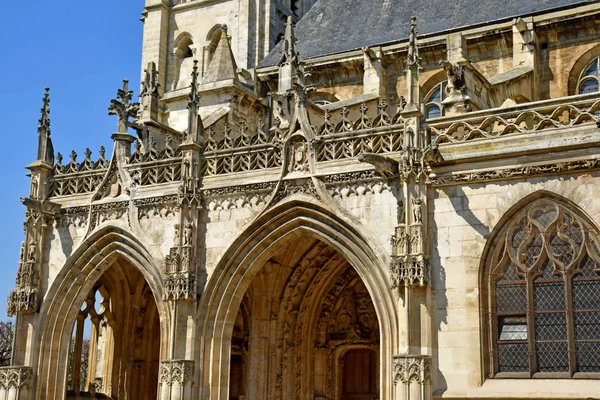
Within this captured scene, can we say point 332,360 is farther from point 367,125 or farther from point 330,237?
point 367,125

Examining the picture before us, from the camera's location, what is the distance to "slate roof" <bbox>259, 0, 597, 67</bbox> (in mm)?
20294

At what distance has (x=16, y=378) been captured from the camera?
16188 mm

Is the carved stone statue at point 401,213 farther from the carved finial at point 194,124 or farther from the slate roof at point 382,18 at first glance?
the slate roof at point 382,18

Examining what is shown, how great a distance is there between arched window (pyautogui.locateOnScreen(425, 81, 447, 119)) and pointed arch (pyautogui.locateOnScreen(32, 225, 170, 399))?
7.83m

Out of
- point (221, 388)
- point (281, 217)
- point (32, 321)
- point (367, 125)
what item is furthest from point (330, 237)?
point (32, 321)

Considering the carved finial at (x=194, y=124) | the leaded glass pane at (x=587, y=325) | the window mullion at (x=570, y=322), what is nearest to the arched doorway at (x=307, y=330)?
the carved finial at (x=194, y=124)

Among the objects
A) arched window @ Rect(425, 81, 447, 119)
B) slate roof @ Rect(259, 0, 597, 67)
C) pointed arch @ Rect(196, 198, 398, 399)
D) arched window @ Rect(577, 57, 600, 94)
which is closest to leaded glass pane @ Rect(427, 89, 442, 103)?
arched window @ Rect(425, 81, 447, 119)

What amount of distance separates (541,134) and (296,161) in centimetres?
405

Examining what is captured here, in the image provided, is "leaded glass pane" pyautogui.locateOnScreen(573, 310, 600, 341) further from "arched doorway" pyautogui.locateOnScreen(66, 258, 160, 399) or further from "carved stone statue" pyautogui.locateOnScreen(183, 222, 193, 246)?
"arched doorway" pyautogui.locateOnScreen(66, 258, 160, 399)

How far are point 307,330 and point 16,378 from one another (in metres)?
5.43

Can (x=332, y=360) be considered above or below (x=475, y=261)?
below

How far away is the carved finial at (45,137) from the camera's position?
1755cm

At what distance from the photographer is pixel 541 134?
1273 centimetres

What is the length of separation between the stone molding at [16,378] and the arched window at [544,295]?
8.57m
